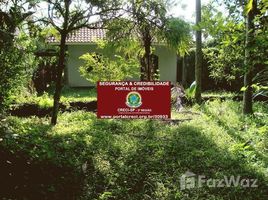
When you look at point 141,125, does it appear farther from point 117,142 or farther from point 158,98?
point 117,142

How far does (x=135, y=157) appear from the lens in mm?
6949

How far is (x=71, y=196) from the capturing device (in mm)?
5598

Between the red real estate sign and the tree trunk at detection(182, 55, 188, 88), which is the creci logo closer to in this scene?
the red real estate sign

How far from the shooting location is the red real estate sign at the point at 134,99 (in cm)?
974

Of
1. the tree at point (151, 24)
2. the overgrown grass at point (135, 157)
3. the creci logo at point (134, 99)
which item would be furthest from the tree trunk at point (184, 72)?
the creci logo at point (134, 99)

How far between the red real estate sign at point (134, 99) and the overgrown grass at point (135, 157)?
28 centimetres

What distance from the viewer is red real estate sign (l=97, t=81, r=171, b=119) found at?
9.74 meters

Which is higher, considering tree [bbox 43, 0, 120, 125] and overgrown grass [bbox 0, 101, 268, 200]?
tree [bbox 43, 0, 120, 125]

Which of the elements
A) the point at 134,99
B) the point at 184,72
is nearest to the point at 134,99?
the point at 134,99

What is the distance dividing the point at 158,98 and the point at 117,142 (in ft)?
7.62

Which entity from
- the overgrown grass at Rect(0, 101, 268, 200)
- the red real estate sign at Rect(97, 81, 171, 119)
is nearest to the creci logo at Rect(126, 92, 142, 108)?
the red real estate sign at Rect(97, 81, 171, 119)

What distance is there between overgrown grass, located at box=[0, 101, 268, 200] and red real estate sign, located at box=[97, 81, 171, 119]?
28 centimetres

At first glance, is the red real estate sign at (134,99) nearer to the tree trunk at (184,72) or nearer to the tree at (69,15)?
the tree at (69,15)

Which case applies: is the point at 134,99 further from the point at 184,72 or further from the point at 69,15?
the point at 184,72
